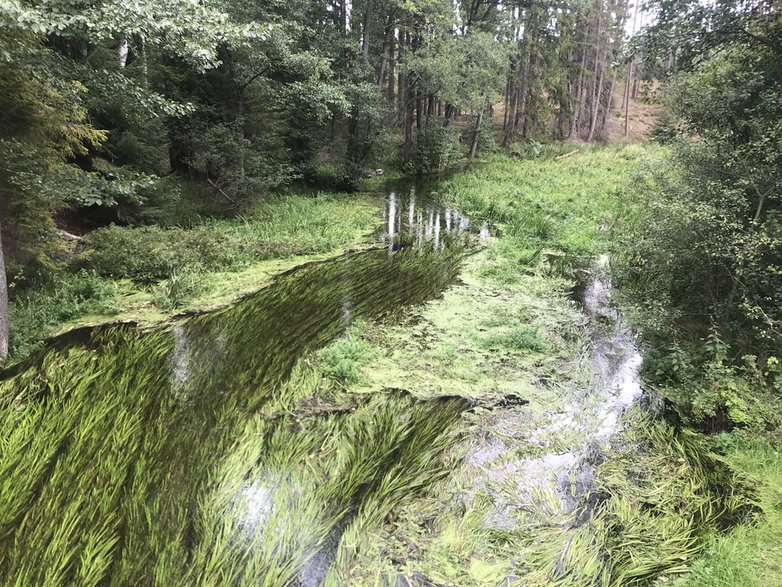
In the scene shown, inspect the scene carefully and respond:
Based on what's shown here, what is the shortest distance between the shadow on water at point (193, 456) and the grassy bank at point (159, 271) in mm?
543

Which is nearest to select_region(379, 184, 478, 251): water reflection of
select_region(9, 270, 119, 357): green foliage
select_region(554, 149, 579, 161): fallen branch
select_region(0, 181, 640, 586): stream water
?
select_region(0, 181, 640, 586): stream water

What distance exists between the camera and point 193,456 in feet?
13.0

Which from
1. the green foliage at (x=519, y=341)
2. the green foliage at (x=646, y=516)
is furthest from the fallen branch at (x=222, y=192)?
the green foliage at (x=646, y=516)

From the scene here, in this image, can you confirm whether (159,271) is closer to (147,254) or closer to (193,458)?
(147,254)

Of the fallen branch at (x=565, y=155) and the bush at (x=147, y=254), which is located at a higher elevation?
the fallen branch at (x=565, y=155)

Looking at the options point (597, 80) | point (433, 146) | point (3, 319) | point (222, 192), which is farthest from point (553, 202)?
point (597, 80)

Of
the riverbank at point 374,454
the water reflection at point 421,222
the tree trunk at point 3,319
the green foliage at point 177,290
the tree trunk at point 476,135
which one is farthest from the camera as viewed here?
the tree trunk at point 476,135

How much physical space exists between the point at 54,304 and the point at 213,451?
406 cm

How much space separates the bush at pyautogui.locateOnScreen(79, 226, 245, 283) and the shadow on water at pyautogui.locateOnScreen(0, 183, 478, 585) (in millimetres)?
2002

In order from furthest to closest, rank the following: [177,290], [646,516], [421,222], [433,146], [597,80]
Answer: [597,80] → [433,146] → [421,222] → [177,290] → [646,516]

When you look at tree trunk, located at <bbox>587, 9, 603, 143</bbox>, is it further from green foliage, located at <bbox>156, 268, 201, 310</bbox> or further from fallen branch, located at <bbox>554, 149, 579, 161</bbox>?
green foliage, located at <bbox>156, 268, 201, 310</bbox>

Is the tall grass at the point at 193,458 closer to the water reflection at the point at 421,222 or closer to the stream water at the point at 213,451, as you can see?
the stream water at the point at 213,451

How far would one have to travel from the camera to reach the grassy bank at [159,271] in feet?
20.2

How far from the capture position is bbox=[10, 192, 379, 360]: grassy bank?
6.16 m
